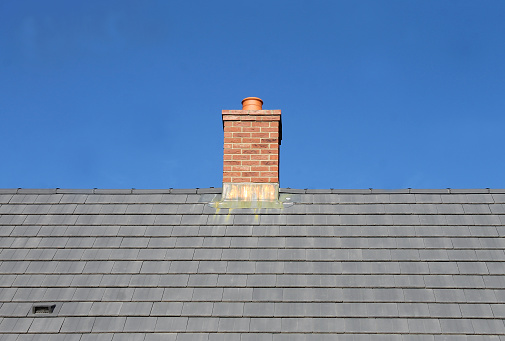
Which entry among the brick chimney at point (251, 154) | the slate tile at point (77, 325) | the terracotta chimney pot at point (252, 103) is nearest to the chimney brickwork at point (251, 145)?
the brick chimney at point (251, 154)

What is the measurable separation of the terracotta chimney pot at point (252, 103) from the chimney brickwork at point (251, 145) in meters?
0.20

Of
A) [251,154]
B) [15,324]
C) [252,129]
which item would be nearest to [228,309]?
[15,324]

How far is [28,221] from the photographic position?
26.3 ft

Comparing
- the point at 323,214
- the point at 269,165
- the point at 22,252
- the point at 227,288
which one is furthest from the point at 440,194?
the point at 22,252

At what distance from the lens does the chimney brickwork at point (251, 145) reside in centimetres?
855

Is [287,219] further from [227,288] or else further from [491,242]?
[491,242]

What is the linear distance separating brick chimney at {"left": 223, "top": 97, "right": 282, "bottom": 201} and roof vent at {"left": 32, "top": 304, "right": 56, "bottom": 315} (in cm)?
270

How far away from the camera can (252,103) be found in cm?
906

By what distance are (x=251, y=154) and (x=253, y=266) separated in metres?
2.04

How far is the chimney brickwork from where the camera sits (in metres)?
8.55

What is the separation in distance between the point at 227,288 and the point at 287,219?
1480 millimetres

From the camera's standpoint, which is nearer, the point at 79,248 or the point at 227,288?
the point at 227,288

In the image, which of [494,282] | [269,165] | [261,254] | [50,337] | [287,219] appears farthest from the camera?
[269,165]

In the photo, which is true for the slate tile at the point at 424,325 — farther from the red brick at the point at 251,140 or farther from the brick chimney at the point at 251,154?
the red brick at the point at 251,140
